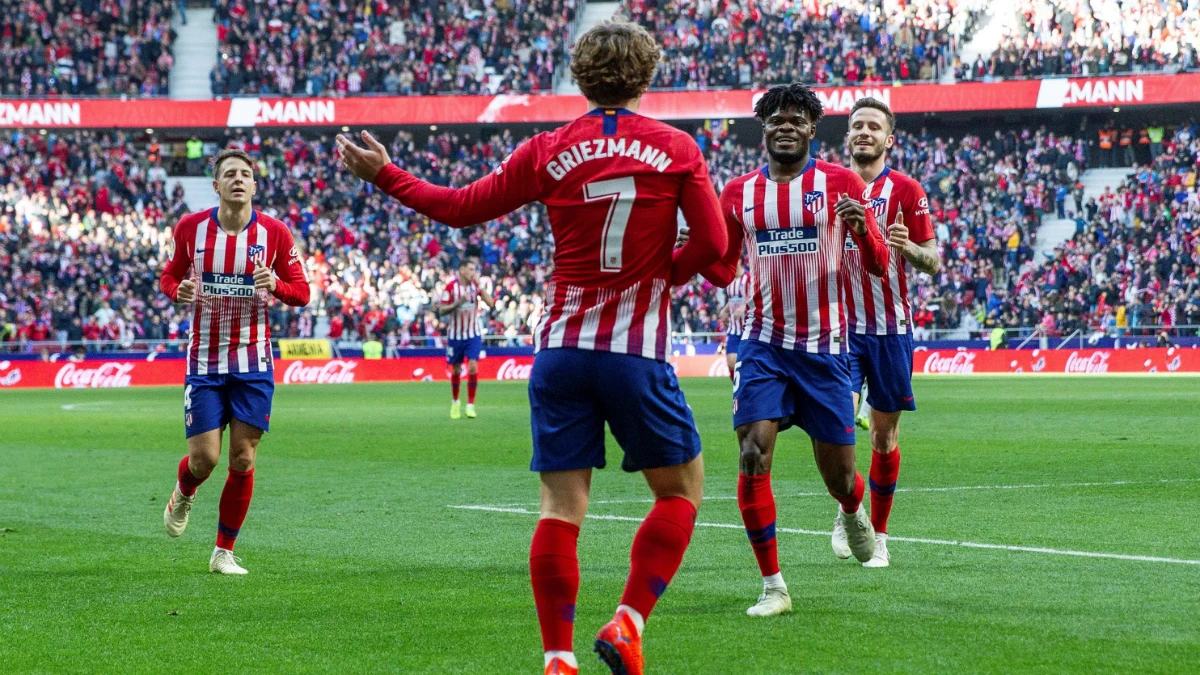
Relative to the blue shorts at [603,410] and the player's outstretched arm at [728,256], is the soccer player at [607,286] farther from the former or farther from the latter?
the player's outstretched arm at [728,256]

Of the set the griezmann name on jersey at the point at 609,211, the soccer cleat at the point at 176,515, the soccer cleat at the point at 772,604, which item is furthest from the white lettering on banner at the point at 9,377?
the griezmann name on jersey at the point at 609,211

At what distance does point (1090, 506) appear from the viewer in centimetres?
998

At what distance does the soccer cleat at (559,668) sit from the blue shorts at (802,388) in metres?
A: 2.35

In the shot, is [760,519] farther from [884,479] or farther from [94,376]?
[94,376]

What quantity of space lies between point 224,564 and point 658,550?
150 inches

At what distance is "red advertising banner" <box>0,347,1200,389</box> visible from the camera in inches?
1462

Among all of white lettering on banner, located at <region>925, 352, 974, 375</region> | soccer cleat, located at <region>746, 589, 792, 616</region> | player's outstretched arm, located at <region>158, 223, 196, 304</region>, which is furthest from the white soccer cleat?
white lettering on banner, located at <region>925, 352, 974, 375</region>

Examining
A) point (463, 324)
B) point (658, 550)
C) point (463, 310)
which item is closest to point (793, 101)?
point (658, 550)

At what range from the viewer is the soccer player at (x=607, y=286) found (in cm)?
464

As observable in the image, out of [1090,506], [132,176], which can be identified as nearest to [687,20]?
[132,176]

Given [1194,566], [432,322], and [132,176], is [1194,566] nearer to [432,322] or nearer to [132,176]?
[432,322]

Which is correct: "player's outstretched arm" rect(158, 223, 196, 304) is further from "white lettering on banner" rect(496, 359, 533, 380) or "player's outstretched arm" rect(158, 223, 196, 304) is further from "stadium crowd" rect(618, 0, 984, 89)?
"stadium crowd" rect(618, 0, 984, 89)

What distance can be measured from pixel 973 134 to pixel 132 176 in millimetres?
27709

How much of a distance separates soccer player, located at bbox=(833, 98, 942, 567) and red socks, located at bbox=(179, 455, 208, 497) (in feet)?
11.9
